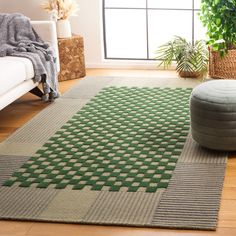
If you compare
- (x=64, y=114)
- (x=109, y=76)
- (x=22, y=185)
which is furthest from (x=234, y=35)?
(x=22, y=185)

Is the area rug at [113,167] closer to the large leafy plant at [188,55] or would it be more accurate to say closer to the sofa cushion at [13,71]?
the sofa cushion at [13,71]

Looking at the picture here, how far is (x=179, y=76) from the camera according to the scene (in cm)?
535

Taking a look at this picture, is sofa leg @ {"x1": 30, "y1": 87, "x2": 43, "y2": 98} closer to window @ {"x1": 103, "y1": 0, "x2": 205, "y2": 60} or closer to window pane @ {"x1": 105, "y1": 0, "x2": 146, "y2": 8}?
window @ {"x1": 103, "y1": 0, "x2": 205, "y2": 60}

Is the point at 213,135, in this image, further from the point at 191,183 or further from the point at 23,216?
the point at 23,216

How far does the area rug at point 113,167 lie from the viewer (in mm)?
2900

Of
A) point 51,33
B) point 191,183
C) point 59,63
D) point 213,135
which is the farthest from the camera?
point 59,63

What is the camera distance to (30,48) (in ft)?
15.1

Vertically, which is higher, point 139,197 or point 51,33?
point 51,33

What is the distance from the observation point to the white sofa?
4.07 m

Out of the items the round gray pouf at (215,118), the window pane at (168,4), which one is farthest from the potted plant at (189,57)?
the round gray pouf at (215,118)

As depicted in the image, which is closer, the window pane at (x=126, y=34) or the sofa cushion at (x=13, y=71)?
the sofa cushion at (x=13, y=71)

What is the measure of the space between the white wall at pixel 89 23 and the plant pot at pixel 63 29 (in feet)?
1.24

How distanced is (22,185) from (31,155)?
1.42 feet

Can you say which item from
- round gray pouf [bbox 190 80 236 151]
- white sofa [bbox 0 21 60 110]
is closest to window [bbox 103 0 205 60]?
white sofa [bbox 0 21 60 110]
